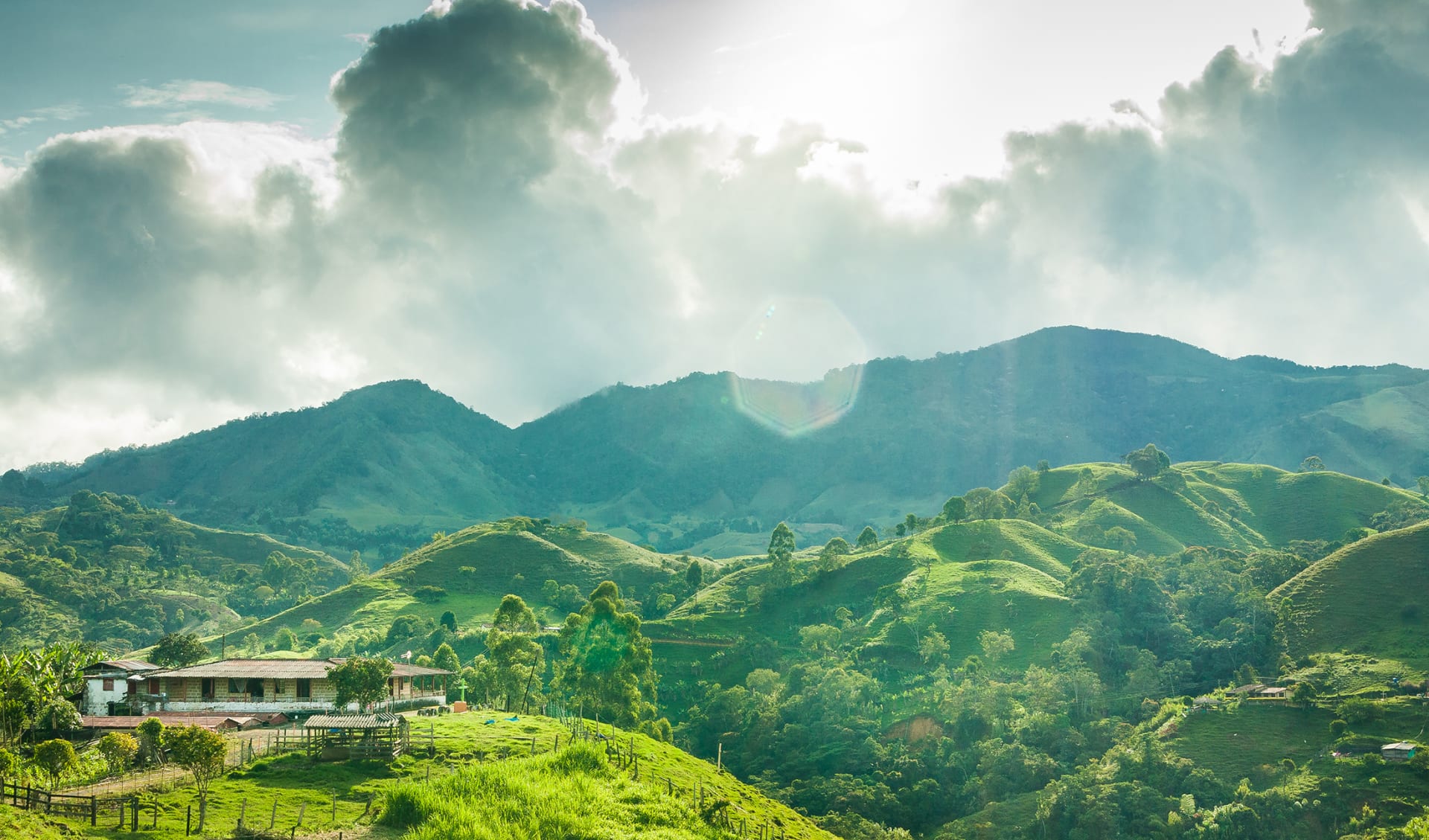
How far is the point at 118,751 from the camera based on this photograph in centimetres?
5175

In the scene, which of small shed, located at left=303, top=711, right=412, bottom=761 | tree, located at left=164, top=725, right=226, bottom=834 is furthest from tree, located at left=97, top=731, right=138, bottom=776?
small shed, located at left=303, top=711, right=412, bottom=761

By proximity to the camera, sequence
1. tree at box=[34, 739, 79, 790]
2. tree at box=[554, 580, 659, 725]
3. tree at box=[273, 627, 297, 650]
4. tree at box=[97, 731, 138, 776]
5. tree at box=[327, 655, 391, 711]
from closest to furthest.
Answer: tree at box=[34, 739, 79, 790] → tree at box=[97, 731, 138, 776] → tree at box=[327, 655, 391, 711] → tree at box=[554, 580, 659, 725] → tree at box=[273, 627, 297, 650]

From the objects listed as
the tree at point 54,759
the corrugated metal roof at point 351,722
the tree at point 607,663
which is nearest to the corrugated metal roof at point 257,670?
the corrugated metal roof at point 351,722

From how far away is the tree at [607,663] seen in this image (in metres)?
89.6

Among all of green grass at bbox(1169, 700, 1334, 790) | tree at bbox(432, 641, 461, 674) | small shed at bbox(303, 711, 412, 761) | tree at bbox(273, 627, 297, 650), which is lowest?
green grass at bbox(1169, 700, 1334, 790)

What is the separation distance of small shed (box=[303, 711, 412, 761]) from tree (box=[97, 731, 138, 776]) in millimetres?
9079

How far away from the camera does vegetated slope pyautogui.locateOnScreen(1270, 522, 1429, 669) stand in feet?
374

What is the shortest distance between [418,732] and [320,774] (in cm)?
1026

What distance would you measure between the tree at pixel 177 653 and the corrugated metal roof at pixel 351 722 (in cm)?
5278

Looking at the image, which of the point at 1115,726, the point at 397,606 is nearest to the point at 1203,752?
the point at 1115,726

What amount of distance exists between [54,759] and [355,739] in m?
14.9

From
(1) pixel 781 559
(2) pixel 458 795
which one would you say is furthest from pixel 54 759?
(1) pixel 781 559

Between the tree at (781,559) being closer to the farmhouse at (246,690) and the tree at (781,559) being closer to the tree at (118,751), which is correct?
the farmhouse at (246,690)

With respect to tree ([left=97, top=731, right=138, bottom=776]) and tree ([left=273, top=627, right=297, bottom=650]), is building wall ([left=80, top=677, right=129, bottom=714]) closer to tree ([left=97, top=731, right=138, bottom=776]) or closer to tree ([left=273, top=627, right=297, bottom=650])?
tree ([left=97, top=731, right=138, bottom=776])
